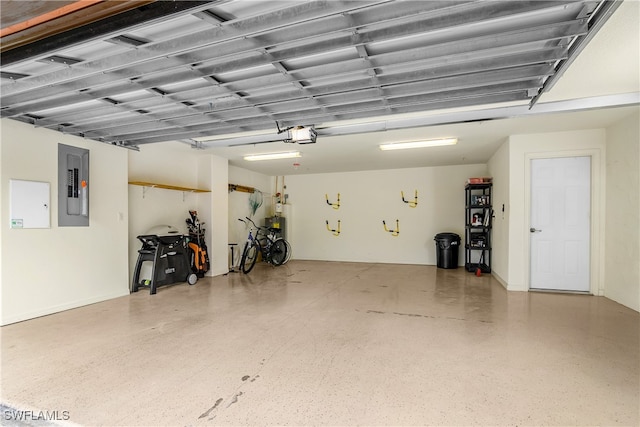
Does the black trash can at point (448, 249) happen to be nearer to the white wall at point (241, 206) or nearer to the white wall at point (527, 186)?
the white wall at point (527, 186)

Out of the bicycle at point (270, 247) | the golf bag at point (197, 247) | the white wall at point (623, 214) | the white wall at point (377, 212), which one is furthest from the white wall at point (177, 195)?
the white wall at point (623, 214)

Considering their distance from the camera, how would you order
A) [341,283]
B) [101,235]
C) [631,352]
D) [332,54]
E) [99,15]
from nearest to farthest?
[99,15] < [332,54] < [631,352] < [101,235] < [341,283]

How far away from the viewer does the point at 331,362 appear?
98.5 inches

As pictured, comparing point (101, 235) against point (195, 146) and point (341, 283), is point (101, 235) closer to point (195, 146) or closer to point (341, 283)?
point (195, 146)

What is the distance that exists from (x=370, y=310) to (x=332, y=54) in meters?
2.97

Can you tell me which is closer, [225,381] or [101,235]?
[225,381]

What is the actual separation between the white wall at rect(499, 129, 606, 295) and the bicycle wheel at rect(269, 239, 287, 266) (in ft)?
16.3

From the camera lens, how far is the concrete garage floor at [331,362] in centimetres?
187

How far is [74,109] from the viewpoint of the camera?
3.42m

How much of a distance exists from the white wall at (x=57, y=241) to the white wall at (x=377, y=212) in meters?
5.00

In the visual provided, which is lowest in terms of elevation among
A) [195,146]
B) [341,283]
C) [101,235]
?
[341,283]

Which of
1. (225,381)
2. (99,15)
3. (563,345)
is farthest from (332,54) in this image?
(563,345)

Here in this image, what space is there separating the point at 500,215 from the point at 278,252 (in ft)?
16.5

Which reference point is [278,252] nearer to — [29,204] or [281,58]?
[29,204]
